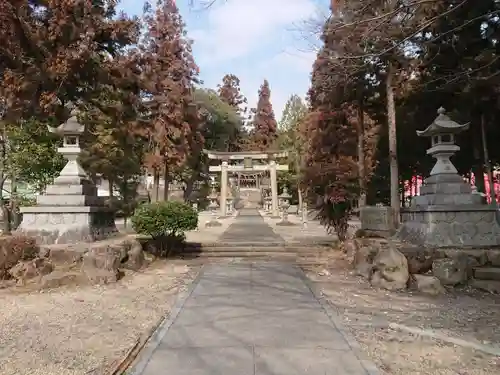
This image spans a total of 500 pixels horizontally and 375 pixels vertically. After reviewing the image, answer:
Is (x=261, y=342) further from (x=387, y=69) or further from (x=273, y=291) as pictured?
(x=387, y=69)

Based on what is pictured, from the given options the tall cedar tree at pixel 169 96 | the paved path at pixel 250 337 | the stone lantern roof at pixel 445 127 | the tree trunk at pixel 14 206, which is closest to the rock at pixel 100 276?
the paved path at pixel 250 337

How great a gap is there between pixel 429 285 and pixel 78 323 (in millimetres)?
5350

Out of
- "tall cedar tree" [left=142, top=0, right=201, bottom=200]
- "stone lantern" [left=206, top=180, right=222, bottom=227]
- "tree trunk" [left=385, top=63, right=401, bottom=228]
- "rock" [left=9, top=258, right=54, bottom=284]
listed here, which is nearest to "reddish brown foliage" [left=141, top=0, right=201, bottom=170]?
"tall cedar tree" [left=142, top=0, right=201, bottom=200]

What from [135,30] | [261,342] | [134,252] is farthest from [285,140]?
[261,342]

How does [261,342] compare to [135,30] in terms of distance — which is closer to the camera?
[261,342]

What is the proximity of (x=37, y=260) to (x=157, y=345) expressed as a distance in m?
4.61

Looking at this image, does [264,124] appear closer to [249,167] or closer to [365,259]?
[249,167]

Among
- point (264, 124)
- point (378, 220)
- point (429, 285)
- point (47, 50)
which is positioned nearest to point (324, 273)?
point (429, 285)

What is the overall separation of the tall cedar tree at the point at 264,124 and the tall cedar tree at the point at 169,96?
75.2 ft

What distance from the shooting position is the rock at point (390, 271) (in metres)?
7.27

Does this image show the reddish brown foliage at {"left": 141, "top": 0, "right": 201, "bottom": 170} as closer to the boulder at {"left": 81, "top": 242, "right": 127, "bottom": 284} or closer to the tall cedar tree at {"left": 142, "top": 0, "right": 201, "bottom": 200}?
the tall cedar tree at {"left": 142, "top": 0, "right": 201, "bottom": 200}

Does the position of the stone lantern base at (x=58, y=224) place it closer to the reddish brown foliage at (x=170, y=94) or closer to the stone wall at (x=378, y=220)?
the stone wall at (x=378, y=220)

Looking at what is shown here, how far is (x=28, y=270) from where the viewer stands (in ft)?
24.7

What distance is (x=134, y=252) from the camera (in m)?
9.16
